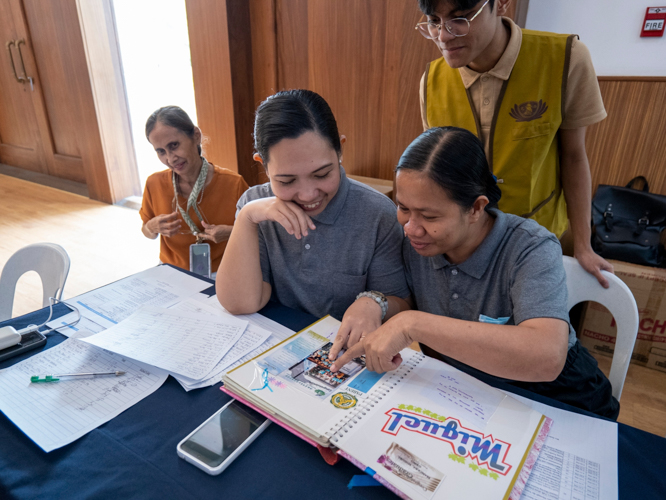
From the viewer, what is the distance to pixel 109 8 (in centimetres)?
404

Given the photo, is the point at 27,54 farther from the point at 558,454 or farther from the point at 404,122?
the point at 558,454

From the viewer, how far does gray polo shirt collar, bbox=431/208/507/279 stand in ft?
3.08

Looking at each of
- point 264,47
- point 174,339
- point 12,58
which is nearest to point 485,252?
point 174,339

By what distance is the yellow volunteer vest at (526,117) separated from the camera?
47.9 inches

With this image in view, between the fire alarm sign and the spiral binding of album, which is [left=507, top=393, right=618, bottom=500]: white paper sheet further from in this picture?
the fire alarm sign

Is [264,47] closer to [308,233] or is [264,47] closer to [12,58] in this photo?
[308,233]

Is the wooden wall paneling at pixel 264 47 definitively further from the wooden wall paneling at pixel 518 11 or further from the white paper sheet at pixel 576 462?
the white paper sheet at pixel 576 462

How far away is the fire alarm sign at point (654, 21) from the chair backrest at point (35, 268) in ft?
8.42

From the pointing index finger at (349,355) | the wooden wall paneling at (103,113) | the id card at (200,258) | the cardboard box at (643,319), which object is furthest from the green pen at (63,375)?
the wooden wall paneling at (103,113)

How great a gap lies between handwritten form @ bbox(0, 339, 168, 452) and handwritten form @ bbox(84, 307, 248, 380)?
0.09 ft

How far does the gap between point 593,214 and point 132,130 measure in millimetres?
4334

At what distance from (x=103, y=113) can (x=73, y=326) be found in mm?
3875

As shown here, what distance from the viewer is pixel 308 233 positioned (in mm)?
1145

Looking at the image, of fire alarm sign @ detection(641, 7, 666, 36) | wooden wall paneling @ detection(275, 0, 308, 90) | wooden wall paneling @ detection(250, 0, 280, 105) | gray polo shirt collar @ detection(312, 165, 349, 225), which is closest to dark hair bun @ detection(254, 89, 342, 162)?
gray polo shirt collar @ detection(312, 165, 349, 225)
